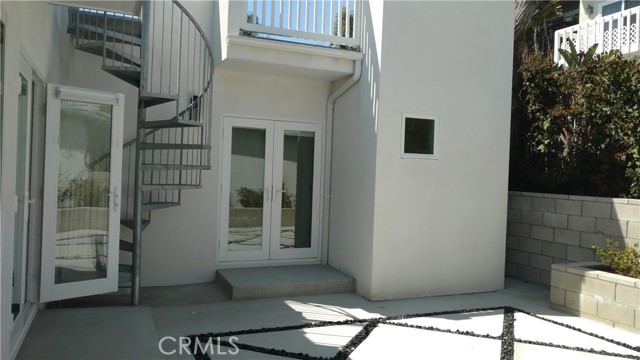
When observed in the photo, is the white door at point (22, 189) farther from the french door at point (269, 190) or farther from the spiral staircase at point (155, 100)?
the french door at point (269, 190)

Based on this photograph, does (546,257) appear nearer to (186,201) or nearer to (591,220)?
(591,220)

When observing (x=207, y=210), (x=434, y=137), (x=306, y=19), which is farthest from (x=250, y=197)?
(x=434, y=137)

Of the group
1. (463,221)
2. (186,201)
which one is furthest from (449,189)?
(186,201)

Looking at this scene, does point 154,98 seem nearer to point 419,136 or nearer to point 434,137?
point 419,136

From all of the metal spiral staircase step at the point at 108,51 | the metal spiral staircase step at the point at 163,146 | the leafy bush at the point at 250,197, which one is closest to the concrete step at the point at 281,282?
the leafy bush at the point at 250,197

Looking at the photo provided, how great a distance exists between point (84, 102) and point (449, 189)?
3890 mm

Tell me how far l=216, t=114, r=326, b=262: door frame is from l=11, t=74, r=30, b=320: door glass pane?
94.0 inches

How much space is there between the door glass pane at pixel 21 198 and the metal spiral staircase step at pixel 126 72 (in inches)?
40.4

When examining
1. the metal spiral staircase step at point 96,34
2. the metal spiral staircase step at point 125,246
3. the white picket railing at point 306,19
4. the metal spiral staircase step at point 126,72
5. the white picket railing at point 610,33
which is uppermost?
the white picket railing at point 610,33

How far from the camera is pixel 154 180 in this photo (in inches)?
218

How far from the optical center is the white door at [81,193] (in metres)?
4.13

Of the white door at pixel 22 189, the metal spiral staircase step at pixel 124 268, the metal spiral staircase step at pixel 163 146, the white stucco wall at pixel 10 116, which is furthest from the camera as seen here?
the metal spiral staircase step at pixel 124 268

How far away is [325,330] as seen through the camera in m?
4.19

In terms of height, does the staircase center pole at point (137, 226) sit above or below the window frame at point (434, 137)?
below
